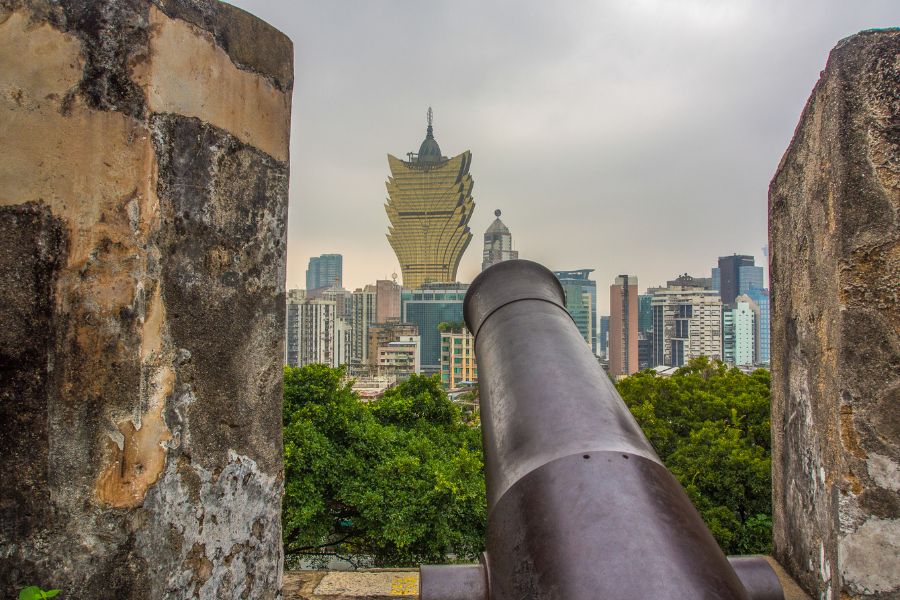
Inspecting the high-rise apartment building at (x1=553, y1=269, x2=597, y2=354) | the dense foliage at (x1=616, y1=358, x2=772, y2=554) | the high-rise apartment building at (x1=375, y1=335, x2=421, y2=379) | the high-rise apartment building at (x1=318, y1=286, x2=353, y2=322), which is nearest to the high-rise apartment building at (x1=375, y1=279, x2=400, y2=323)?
the high-rise apartment building at (x1=318, y1=286, x2=353, y2=322)

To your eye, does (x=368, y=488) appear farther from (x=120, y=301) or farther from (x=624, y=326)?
(x=624, y=326)

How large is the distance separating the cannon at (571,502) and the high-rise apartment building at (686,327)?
8207cm

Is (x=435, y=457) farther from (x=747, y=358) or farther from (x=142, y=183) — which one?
(x=747, y=358)

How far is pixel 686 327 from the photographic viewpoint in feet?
276

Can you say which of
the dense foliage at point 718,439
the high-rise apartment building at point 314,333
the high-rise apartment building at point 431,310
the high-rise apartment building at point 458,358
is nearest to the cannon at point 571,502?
the dense foliage at point 718,439

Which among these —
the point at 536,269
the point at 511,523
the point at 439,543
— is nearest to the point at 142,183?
the point at 511,523

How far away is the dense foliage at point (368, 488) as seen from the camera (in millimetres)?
7223

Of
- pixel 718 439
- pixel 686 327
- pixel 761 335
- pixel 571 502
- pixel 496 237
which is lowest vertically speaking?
pixel 761 335

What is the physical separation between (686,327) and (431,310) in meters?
40.7

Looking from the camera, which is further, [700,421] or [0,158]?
[700,421]

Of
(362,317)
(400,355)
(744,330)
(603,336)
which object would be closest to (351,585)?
(400,355)

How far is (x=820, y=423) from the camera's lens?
2.20 metres

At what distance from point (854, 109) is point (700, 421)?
339 inches

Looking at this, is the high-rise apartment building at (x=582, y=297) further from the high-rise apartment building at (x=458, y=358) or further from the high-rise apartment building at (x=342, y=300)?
the high-rise apartment building at (x=458, y=358)
